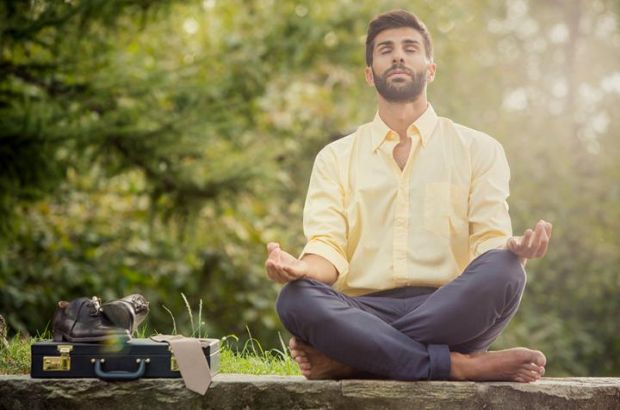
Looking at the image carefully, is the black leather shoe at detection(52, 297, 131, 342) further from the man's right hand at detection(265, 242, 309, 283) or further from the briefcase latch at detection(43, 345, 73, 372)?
the man's right hand at detection(265, 242, 309, 283)

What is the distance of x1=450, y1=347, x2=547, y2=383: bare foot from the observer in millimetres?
3090

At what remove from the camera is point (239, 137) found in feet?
23.2

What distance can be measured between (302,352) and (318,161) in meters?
0.75

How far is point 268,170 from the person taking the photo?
6.62m

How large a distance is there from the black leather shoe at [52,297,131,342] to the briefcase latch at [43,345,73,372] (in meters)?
0.04

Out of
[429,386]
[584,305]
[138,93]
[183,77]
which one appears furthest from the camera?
[584,305]

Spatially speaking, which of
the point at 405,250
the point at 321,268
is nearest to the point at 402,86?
the point at 405,250

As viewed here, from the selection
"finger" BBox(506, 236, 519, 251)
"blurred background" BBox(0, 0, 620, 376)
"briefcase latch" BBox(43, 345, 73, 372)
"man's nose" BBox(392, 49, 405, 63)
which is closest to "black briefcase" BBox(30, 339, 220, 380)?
"briefcase latch" BBox(43, 345, 73, 372)

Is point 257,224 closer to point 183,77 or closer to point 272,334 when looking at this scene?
point 272,334

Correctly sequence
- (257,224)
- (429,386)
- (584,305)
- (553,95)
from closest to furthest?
(429,386) < (257,224) < (584,305) < (553,95)

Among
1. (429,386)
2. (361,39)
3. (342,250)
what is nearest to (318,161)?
(342,250)

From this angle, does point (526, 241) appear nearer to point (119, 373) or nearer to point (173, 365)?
point (173, 365)

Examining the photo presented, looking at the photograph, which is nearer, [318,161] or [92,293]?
[318,161]

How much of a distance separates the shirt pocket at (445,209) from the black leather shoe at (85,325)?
117 cm
